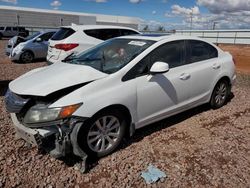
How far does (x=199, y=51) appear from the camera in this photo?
198 inches

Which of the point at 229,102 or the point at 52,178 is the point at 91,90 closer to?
the point at 52,178

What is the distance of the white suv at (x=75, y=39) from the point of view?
8914 mm

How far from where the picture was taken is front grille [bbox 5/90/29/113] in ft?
11.1

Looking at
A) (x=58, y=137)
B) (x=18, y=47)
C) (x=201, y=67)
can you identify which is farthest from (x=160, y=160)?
(x=18, y=47)

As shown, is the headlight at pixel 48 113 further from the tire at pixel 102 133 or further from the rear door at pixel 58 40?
the rear door at pixel 58 40

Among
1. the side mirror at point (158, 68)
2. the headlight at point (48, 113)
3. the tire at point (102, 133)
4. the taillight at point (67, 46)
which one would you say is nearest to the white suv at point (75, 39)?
the taillight at point (67, 46)

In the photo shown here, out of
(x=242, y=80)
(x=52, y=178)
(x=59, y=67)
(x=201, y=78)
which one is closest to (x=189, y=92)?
(x=201, y=78)

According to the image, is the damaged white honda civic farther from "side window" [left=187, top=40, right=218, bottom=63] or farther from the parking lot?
the parking lot

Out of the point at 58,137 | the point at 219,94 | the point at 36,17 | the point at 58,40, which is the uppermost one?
the point at 58,40

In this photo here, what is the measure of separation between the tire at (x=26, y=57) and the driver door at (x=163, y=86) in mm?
9501

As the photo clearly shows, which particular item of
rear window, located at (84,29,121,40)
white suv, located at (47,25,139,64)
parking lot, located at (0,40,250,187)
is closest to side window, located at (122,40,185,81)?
parking lot, located at (0,40,250,187)

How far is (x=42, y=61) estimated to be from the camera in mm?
13117

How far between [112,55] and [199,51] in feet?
5.73

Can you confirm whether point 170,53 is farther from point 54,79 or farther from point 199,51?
point 54,79
